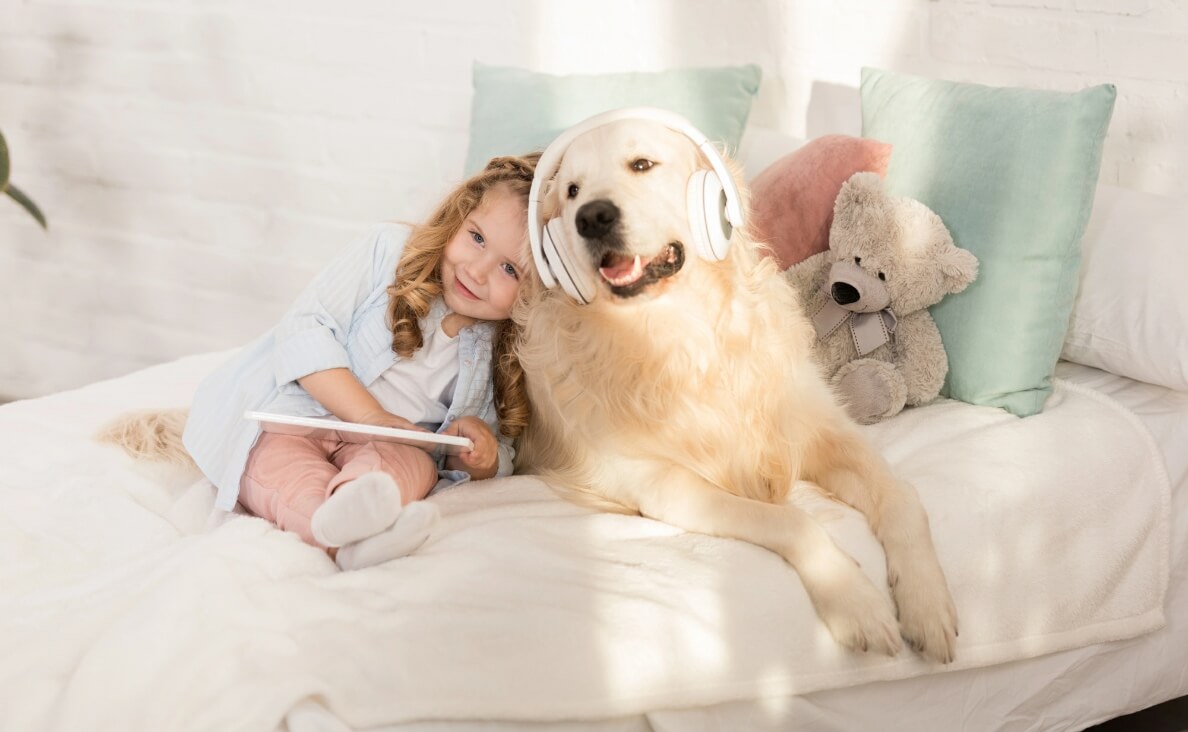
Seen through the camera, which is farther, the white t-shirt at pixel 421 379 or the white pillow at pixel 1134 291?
the white t-shirt at pixel 421 379

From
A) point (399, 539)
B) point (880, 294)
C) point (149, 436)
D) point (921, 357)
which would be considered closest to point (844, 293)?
point (880, 294)

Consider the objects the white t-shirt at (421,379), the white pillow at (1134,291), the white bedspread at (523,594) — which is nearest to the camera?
the white bedspread at (523,594)

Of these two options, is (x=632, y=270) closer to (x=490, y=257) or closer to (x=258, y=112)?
(x=490, y=257)

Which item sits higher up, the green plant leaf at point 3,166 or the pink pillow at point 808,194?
the pink pillow at point 808,194

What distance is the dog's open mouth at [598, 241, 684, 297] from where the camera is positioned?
146cm

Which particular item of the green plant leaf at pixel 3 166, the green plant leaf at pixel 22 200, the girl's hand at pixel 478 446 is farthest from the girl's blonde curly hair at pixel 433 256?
the green plant leaf at pixel 22 200

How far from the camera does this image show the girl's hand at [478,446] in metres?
1.68

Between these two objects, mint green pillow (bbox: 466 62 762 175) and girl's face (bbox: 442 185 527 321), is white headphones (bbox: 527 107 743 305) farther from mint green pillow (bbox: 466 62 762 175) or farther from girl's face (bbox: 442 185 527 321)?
mint green pillow (bbox: 466 62 762 175)

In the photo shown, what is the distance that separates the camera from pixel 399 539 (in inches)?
53.1

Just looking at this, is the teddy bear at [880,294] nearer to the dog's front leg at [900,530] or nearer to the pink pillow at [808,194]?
the pink pillow at [808,194]

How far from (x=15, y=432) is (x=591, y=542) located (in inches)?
43.8

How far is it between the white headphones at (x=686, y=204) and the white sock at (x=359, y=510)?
39cm

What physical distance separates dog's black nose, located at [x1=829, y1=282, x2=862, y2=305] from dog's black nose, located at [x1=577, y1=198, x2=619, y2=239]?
0.52 meters

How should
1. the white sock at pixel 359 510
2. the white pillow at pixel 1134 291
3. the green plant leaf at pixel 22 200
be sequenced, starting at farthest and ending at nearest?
the green plant leaf at pixel 22 200 → the white pillow at pixel 1134 291 → the white sock at pixel 359 510
